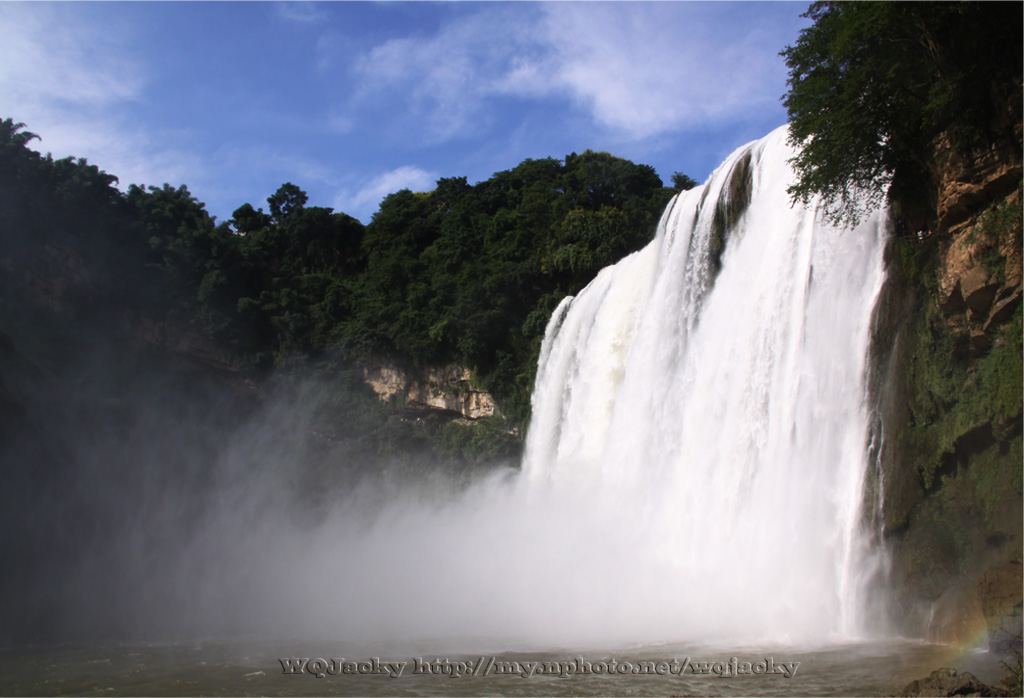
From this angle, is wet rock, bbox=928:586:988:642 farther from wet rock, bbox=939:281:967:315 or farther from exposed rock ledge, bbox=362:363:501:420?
exposed rock ledge, bbox=362:363:501:420

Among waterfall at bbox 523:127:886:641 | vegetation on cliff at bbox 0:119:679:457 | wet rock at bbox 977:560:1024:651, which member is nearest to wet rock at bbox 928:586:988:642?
wet rock at bbox 977:560:1024:651

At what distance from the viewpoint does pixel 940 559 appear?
33.4 ft

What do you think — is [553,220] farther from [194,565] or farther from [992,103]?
[992,103]

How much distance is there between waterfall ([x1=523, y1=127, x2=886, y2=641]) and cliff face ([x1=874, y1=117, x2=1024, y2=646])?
553mm

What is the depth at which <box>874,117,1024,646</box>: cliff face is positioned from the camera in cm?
960

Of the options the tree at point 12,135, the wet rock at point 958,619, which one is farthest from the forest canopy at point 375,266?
the wet rock at point 958,619

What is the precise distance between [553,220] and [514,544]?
16695mm

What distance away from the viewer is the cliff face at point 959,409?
378 inches

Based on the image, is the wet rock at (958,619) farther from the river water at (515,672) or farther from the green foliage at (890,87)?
the green foliage at (890,87)

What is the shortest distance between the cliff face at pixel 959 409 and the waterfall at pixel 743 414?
55 cm

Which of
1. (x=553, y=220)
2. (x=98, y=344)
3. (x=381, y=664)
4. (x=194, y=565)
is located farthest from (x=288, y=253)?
(x=381, y=664)

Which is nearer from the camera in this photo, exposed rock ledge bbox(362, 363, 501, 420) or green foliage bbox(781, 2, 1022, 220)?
green foliage bbox(781, 2, 1022, 220)

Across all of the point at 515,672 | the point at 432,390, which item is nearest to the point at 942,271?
the point at 515,672

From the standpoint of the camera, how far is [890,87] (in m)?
11.2
